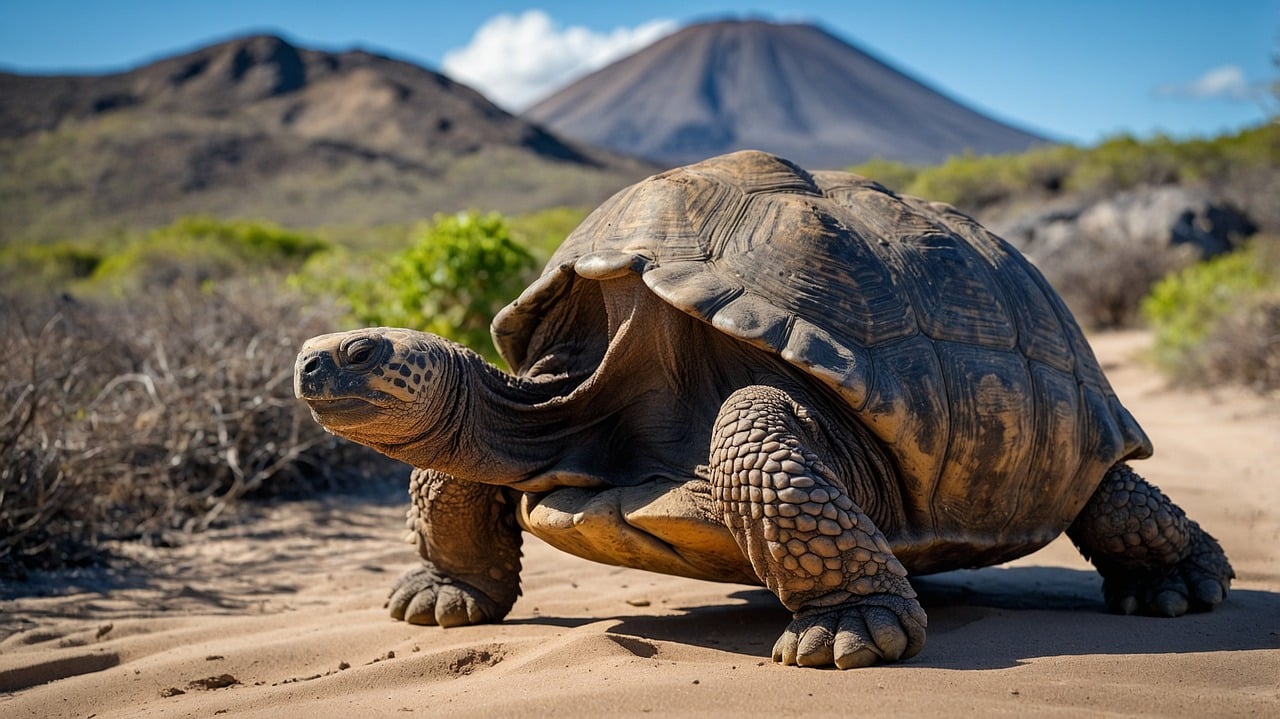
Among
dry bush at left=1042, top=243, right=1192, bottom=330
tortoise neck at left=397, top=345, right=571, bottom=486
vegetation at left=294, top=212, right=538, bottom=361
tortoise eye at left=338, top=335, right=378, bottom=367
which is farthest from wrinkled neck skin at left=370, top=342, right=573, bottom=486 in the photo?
dry bush at left=1042, top=243, right=1192, bottom=330

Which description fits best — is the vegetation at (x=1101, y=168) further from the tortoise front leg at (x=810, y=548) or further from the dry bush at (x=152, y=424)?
the tortoise front leg at (x=810, y=548)

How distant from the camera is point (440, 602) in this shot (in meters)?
4.22

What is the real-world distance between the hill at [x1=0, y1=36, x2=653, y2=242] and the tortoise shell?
4147 cm

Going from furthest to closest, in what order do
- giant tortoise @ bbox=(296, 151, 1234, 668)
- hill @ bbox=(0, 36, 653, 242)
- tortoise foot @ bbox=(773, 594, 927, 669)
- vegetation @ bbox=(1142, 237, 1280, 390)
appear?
hill @ bbox=(0, 36, 653, 242)
vegetation @ bbox=(1142, 237, 1280, 390)
giant tortoise @ bbox=(296, 151, 1234, 668)
tortoise foot @ bbox=(773, 594, 927, 669)

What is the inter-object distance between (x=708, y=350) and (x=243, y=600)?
2.50 m

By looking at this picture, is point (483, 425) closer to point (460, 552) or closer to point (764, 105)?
point (460, 552)

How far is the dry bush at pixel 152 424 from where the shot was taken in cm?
522

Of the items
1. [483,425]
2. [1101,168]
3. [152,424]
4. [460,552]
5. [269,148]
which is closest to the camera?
[483,425]

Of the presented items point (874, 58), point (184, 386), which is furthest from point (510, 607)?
point (874, 58)

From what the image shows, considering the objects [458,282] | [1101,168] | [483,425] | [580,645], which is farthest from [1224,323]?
[1101,168]

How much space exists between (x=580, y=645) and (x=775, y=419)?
934 mm

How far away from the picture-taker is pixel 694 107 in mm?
153500

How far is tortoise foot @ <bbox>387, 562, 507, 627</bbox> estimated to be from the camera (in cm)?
420

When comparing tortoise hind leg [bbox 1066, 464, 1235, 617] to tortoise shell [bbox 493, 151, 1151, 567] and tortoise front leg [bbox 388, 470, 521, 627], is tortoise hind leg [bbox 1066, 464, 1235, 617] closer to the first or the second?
tortoise shell [bbox 493, 151, 1151, 567]
